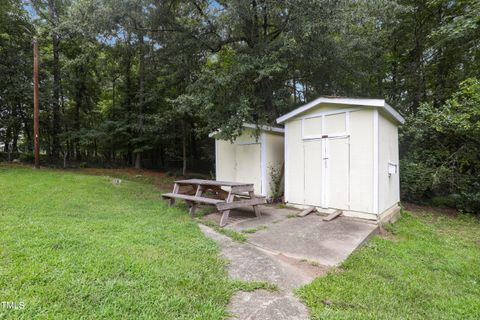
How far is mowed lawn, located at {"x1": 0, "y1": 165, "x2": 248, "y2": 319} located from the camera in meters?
1.93

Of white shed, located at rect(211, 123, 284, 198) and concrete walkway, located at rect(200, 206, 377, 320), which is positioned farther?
white shed, located at rect(211, 123, 284, 198)

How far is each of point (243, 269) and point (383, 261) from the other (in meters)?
1.90

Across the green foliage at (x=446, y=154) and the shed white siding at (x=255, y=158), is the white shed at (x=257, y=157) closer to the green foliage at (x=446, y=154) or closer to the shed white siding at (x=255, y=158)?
the shed white siding at (x=255, y=158)

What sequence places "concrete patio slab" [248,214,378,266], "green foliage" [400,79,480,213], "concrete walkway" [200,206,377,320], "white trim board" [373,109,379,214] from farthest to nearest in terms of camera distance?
"green foliage" [400,79,480,213], "white trim board" [373,109,379,214], "concrete patio slab" [248,214,378,266], "concrete walkway" [200,206,377,320]

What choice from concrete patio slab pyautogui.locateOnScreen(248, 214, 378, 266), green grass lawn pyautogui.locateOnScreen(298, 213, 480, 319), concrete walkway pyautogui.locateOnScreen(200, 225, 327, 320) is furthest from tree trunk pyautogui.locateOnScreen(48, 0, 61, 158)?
green grass lawn pyautogui.locateOnScreen(298, 213, 480, 319)

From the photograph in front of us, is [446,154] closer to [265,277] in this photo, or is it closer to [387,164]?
[387,164]

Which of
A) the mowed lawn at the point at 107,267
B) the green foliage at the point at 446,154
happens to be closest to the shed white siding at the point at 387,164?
the green foliage at the point at 446,154

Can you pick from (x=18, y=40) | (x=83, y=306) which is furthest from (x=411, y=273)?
(x=18, y=40)

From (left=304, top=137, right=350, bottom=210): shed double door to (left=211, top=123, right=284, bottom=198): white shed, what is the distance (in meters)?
1.31

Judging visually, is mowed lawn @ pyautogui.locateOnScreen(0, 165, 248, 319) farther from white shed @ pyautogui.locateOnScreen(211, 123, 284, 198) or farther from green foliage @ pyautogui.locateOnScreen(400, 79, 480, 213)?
green foliage @ pyautogui.locateOnScreen(400, 79, 480, 213)

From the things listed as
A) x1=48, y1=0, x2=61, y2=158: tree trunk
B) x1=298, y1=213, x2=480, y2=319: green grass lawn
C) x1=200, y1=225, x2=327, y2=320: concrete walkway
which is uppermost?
x1=48, y1=0, x2=61, y2=158: tree trunk

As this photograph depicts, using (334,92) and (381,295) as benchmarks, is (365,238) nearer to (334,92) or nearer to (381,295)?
(381,295)

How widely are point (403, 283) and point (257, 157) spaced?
4.75m

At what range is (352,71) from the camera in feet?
30.3
